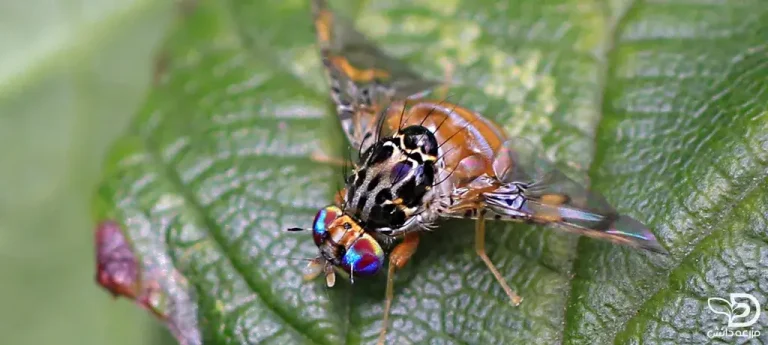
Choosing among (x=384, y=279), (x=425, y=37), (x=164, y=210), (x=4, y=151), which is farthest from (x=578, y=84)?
(x=4, y=151)

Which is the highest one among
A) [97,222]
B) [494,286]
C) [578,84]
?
[578,84]

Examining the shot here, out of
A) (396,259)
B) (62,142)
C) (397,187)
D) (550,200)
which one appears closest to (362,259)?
(396,259)

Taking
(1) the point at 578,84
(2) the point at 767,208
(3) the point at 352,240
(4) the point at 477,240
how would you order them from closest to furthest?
(2) the point at 767,208
(3) the point at 352,240
(4) the point at 477,240
(1) the point at 578,84

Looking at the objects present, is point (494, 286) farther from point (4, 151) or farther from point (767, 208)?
point (4, 151)

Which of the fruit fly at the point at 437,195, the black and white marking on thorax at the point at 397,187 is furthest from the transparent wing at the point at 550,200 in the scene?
the black and white marking on thorax at the point at 397,187

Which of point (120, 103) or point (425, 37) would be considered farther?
point (120, 103)

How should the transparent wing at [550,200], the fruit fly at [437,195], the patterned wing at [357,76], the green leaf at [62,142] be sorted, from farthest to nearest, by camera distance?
the green leaf at [62,142] → the patterned wing at [357,76] → the fruit fly at [437,195] → the transparent wing at [550,200]

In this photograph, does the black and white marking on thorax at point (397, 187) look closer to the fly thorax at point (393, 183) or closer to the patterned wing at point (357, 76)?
the fly thorax at point (393, 183)
